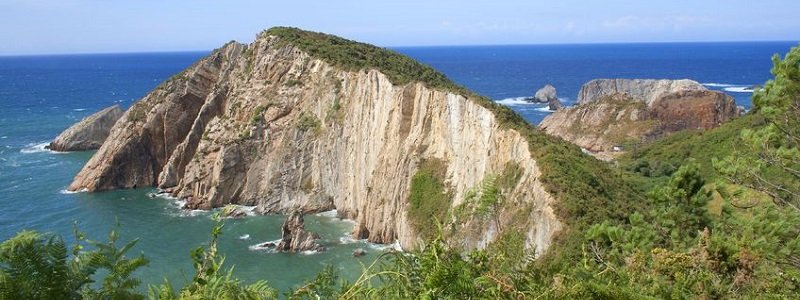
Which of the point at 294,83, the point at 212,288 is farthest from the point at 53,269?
the point at 294,83

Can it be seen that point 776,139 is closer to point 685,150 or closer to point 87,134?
point 685,150

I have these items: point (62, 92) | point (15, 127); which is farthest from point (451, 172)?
point (62, 92)

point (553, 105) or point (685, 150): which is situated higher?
point (685, 150)

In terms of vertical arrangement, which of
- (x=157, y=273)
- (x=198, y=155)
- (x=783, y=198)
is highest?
(x=783, y=198)

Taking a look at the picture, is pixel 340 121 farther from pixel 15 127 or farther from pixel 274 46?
pixel 15 127

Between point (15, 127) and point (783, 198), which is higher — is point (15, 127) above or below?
below
